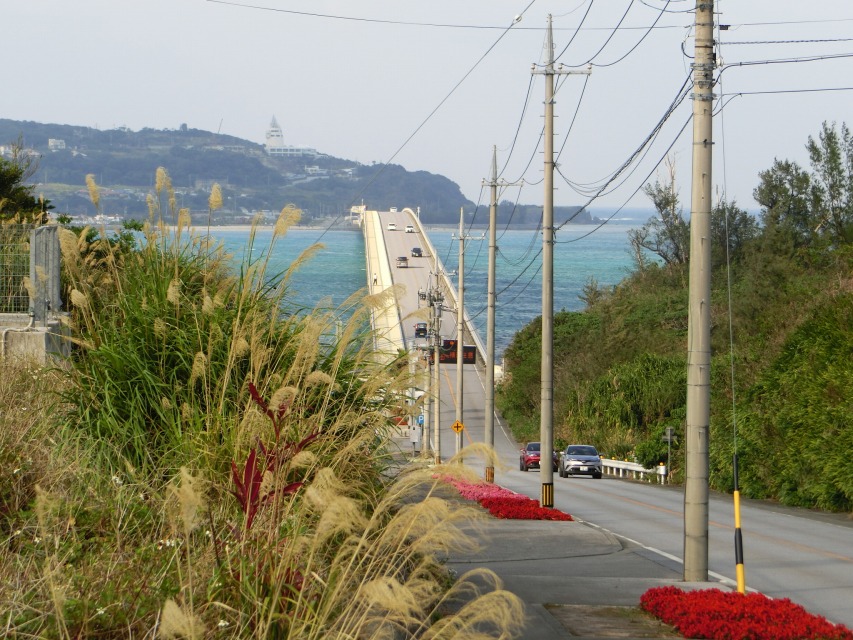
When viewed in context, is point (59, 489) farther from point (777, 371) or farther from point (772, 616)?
point (777, 371)

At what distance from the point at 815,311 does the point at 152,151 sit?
10648 cm

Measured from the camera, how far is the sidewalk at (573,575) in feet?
32.2

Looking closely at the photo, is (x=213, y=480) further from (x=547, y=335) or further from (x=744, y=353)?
(x=744, y=353)

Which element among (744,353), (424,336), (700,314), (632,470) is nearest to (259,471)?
(700,314)

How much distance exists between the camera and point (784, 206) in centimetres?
7012

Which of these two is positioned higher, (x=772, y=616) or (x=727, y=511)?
(x=772, y=616)

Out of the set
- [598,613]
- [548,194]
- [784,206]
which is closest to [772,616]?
[598,613]

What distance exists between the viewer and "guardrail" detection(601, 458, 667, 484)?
45469 mm

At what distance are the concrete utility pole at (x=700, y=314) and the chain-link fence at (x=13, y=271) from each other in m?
10.0

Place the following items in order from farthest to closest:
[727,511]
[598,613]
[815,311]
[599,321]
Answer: [599,321]
[815,311]
[727,511]
[598,613]

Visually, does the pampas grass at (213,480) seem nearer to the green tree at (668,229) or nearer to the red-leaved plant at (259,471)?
the red-leaved plant at (259,471)

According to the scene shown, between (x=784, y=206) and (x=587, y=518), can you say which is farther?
(x=784, y=206)

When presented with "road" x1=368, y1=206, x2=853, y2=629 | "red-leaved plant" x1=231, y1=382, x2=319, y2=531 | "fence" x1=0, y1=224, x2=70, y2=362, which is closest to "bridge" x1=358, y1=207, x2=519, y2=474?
"road" x1=368, y1=206, x2=853, y2=629

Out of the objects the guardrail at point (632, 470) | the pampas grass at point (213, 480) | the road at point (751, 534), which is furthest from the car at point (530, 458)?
the pampas grass at point (213, 480)
